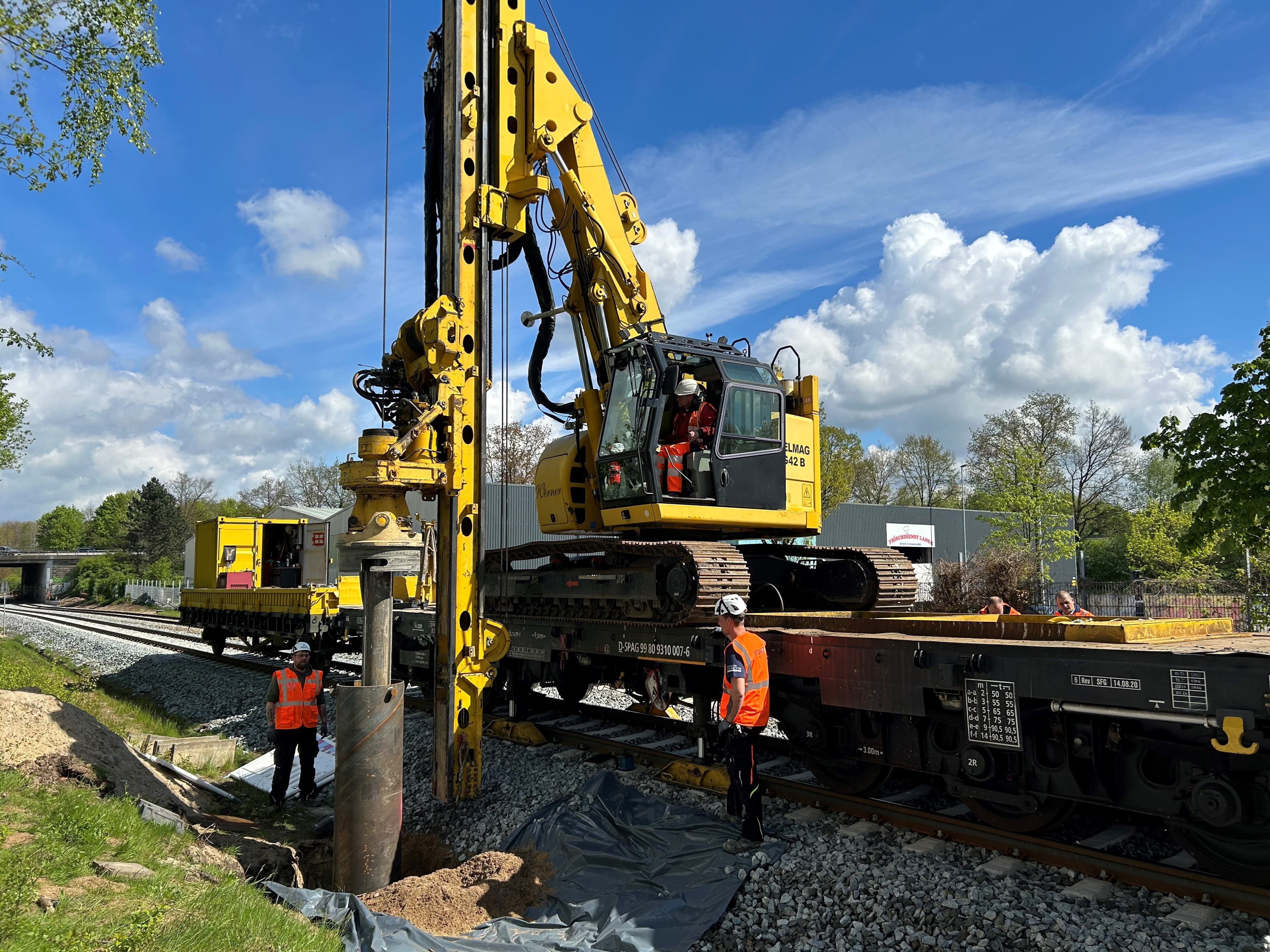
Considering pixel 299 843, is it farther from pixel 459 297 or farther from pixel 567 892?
pixel 459 297

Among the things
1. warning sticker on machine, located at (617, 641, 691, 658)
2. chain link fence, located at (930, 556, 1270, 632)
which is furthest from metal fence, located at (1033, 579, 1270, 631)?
warning sticker on machine, located at (617, 641, 691, 658)

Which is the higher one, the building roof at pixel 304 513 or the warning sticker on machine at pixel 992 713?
the building roof at pixel 304 513

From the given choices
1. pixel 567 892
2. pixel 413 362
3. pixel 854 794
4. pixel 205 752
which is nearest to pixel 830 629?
pixel 854 794

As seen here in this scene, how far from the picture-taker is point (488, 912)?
5.95 metres

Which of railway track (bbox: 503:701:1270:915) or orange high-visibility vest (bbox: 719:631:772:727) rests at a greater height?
orange high-visibility vest (bbox: 719:631:772:727)

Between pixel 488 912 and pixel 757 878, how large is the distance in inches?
74.2

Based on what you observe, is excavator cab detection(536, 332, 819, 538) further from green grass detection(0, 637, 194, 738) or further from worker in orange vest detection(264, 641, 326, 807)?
green grass detection(0, 637, 194, 738)

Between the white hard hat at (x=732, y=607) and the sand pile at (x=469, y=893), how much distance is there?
7.82ft

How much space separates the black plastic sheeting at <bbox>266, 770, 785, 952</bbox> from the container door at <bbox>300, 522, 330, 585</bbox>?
669 inches

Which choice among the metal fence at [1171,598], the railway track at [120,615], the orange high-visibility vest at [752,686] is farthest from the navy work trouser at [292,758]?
the railway track at [120,615]

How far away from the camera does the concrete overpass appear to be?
71375 mm

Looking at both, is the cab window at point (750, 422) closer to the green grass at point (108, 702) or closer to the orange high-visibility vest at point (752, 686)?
the orange high-visibility vest at point (752, 686)

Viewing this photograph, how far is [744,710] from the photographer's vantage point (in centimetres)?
643

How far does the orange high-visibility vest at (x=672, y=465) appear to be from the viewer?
8.68 metres
